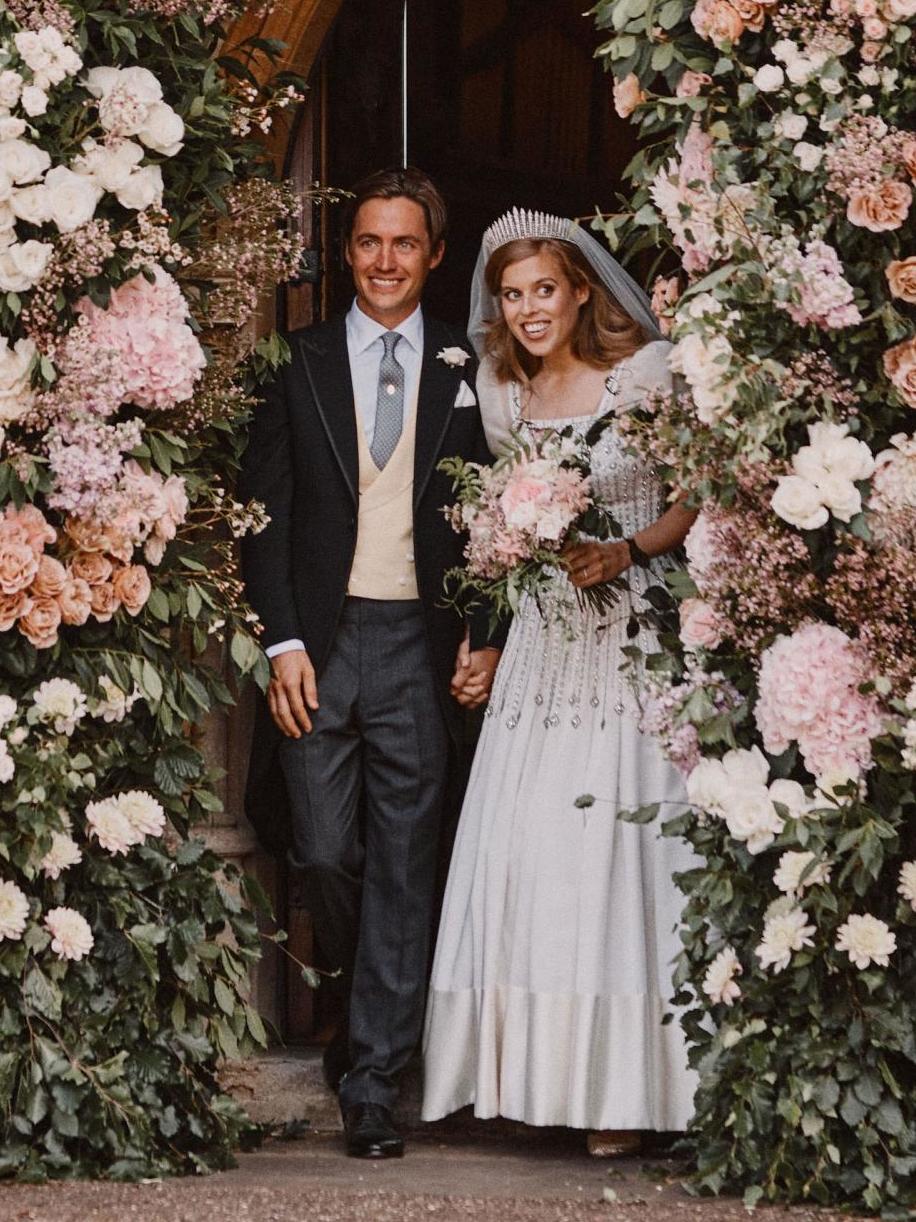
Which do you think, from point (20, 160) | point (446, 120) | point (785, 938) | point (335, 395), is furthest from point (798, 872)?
point (446, 120)

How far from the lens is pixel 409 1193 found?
185 inches

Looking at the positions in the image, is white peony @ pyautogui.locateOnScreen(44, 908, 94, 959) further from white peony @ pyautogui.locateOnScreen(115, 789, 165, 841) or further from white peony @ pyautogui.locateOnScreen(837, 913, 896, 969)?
white peony @ pyautogui.locateOnScreen(837, 913, 896, 969)

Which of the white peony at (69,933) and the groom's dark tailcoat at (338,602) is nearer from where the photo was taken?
the white peony at (69,933)

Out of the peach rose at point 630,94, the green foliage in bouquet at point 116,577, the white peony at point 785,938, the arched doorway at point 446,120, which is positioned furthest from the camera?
the arched doorway at point 446,120

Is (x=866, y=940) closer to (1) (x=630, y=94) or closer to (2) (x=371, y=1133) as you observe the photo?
(2) (x=371, y=1133)

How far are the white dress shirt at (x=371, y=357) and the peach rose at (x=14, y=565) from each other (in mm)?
1103

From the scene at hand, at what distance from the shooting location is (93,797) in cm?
490

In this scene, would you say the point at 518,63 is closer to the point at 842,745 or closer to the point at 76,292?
the point at 76,292

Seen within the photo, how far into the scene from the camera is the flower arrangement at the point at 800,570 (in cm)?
432

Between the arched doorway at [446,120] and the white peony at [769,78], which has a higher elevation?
the arched doorway at [446,120]

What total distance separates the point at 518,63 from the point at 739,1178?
451cm

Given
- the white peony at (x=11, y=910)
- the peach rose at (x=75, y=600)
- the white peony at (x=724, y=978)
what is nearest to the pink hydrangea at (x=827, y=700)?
the white peony at (x=724, y=978)

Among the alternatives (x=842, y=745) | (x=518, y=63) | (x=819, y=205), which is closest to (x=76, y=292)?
(x=819, y=205)

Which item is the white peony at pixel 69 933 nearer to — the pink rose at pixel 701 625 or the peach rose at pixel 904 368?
the pink rose at pixel 701 625
